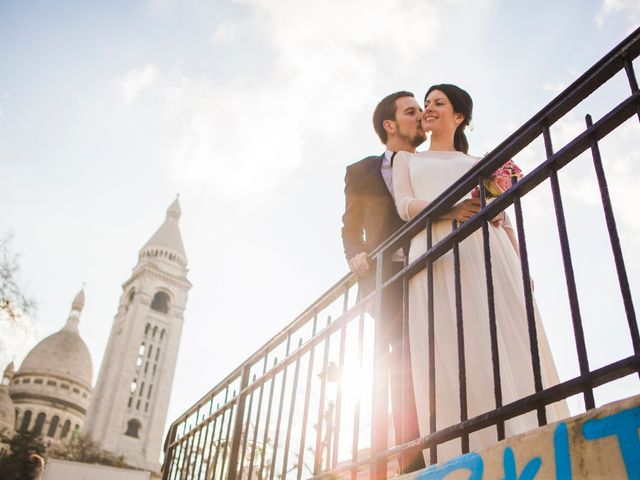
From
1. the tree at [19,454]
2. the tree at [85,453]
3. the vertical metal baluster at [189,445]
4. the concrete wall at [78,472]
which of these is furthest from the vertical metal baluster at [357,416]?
the tree at [85,453]

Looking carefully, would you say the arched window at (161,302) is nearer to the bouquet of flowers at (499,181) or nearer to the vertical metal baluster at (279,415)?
the vertical metal baluster at (279,415)

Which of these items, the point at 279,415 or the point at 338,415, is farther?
the point at 279,415

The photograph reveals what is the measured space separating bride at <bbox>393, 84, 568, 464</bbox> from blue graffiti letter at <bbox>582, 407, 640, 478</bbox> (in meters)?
1.04

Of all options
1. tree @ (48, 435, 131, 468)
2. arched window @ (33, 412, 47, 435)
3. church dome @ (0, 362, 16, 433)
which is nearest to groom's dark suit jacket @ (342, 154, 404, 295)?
tree @ (48, 435, 131, 468)

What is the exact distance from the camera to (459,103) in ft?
11.3

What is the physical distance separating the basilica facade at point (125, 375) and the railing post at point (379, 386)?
2127 inches

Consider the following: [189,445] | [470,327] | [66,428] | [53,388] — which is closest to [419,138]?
[470,327]

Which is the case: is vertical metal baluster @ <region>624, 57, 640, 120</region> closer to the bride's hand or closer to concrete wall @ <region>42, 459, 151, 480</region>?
the bride's hand

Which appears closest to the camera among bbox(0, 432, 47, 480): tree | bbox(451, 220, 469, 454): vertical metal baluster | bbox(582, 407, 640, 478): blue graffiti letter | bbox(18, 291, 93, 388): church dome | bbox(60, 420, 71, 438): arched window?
bbox(582, 407, 640, 478): blue graffiti letter

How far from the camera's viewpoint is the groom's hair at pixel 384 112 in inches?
154

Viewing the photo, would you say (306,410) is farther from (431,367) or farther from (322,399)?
(431,367)

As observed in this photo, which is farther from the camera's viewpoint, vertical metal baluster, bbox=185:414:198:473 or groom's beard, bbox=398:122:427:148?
vertical metal baluster, bbox=185:414:198:473

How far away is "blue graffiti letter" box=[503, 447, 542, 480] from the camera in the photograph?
1.38 metres

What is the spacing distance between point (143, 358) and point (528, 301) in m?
61.0
